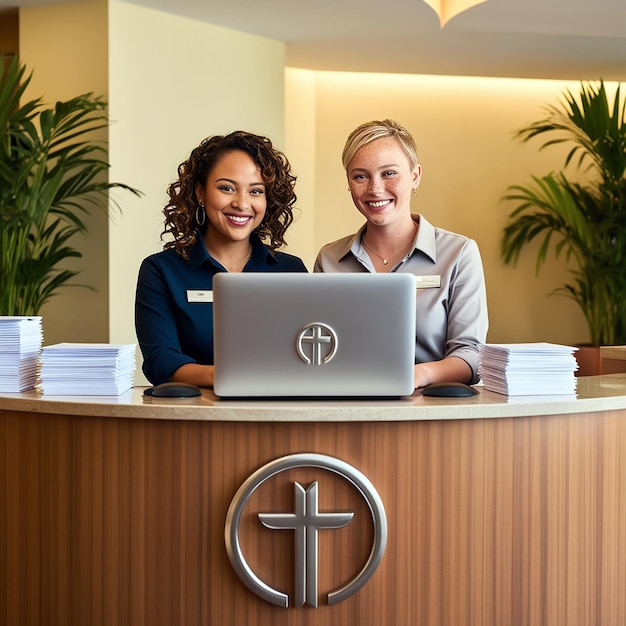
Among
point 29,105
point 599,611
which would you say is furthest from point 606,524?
point 29,105

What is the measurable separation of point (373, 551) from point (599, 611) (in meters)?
0.64

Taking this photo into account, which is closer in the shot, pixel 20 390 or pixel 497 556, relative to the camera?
pixel 497 556

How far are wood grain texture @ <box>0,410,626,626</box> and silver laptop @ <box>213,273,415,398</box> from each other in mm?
177

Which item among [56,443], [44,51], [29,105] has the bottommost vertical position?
[56,443]

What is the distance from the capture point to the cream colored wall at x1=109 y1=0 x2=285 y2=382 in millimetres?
5871

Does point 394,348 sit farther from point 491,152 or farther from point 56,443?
point 491,152

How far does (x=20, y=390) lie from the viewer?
237 centimetres

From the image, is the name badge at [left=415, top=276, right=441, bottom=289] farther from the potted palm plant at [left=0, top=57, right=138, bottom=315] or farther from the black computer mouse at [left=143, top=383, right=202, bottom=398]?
the potted palm plant at [left=0, top=57, right=138, bottom=315]

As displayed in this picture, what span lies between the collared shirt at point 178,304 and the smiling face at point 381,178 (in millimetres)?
502

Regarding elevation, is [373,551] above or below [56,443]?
below

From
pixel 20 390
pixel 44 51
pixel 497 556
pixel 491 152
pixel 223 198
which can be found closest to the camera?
pixel 497 556

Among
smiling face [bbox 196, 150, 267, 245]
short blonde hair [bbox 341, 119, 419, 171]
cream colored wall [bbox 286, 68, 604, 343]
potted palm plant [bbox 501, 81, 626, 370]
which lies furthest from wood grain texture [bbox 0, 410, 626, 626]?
cream colored wall [bbox 286, 68, 604, 343]

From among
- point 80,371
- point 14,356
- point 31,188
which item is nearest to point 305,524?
point 80,371

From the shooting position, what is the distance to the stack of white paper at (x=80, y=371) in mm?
2252
